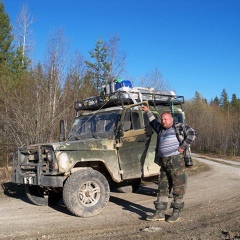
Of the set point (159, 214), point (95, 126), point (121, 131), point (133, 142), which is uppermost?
point (95, 126)

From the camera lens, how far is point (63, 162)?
6.46 m

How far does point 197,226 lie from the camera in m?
5.61

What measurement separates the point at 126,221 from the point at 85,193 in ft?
3.25

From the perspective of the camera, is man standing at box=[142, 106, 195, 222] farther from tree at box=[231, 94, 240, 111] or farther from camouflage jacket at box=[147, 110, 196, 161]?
tree at box=[231, 94, 240, 111]

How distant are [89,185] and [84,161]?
1.58 ft

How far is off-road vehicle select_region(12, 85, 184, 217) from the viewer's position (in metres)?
6.50

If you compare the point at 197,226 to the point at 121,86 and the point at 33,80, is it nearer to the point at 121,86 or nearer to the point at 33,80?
the point at 121,86

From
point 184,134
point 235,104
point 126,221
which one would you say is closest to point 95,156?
point 126,221

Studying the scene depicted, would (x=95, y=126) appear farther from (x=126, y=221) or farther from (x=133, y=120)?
(x=126, y=221)

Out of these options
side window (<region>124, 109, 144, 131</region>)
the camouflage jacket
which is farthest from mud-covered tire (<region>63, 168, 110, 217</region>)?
the camouflage jacket

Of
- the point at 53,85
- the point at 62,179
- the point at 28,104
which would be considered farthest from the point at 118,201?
the point at 53,85

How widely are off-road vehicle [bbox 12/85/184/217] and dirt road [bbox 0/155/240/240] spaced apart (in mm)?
445

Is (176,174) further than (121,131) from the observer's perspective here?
No

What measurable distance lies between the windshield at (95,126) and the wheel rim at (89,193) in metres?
1.24
